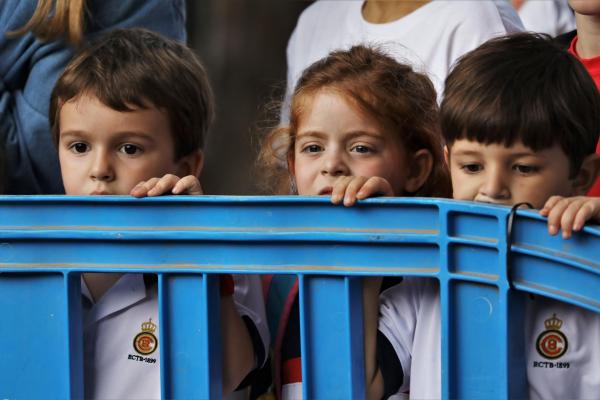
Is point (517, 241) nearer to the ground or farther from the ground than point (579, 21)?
nearer to the ground

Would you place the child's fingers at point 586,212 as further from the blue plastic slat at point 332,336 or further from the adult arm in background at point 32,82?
the adult arm in background at point 32,82

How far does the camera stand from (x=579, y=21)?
95.4 inches

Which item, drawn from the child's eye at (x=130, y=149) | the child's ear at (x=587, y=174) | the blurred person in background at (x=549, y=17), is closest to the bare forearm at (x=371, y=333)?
the child's ear at (x=587, y=174)

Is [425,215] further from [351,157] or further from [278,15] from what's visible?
[278,15]

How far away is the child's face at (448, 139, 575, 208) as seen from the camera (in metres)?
1.86

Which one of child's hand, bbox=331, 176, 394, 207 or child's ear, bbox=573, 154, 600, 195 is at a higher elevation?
child's ear, bbox=573, 154, 600, 195

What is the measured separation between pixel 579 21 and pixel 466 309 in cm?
112

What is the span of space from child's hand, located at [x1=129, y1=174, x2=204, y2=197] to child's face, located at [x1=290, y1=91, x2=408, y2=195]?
0.40m

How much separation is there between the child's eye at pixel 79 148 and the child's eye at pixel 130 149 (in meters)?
0.08

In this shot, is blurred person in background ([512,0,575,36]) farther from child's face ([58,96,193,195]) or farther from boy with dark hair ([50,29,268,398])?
child's face ([58,96,193,195])

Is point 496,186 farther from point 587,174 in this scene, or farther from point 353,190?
point 353,190

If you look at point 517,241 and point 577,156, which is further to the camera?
point 577,156

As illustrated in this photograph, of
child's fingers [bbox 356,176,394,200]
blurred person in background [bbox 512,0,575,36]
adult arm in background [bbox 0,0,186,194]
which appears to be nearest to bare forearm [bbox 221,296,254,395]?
child's fingers [bbox 356,176,394,200]

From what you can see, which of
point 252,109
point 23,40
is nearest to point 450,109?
point 23,40
